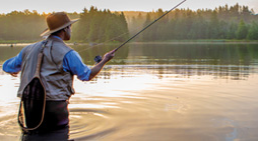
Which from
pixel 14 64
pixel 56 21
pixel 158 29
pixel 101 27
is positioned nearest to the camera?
pixel 56 21

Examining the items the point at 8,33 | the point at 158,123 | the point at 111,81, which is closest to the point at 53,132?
the point at 158,123

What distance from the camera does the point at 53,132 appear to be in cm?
500

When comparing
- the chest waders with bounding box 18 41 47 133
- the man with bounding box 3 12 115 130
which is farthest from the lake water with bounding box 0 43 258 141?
the man with bounding box 3 12 115 130

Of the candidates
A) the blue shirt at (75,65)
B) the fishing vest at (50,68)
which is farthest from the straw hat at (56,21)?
the blue shirt at (75,65)

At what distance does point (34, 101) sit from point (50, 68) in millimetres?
505

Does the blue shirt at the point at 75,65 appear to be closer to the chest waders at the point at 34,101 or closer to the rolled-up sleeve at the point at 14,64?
the chest waders at the point at 34,101

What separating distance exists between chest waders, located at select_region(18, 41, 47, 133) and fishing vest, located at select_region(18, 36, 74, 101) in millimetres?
55

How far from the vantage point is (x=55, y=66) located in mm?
4367

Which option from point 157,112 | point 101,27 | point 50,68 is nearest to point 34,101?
point 50,68

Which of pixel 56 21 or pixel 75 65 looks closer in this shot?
pixel 75 65

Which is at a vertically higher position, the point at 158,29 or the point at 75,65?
the point at 158,29

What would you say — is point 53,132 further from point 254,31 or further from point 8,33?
point 8,33

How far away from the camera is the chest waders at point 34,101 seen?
14.3 ft

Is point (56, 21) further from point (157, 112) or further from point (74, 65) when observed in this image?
point (157, 112)
